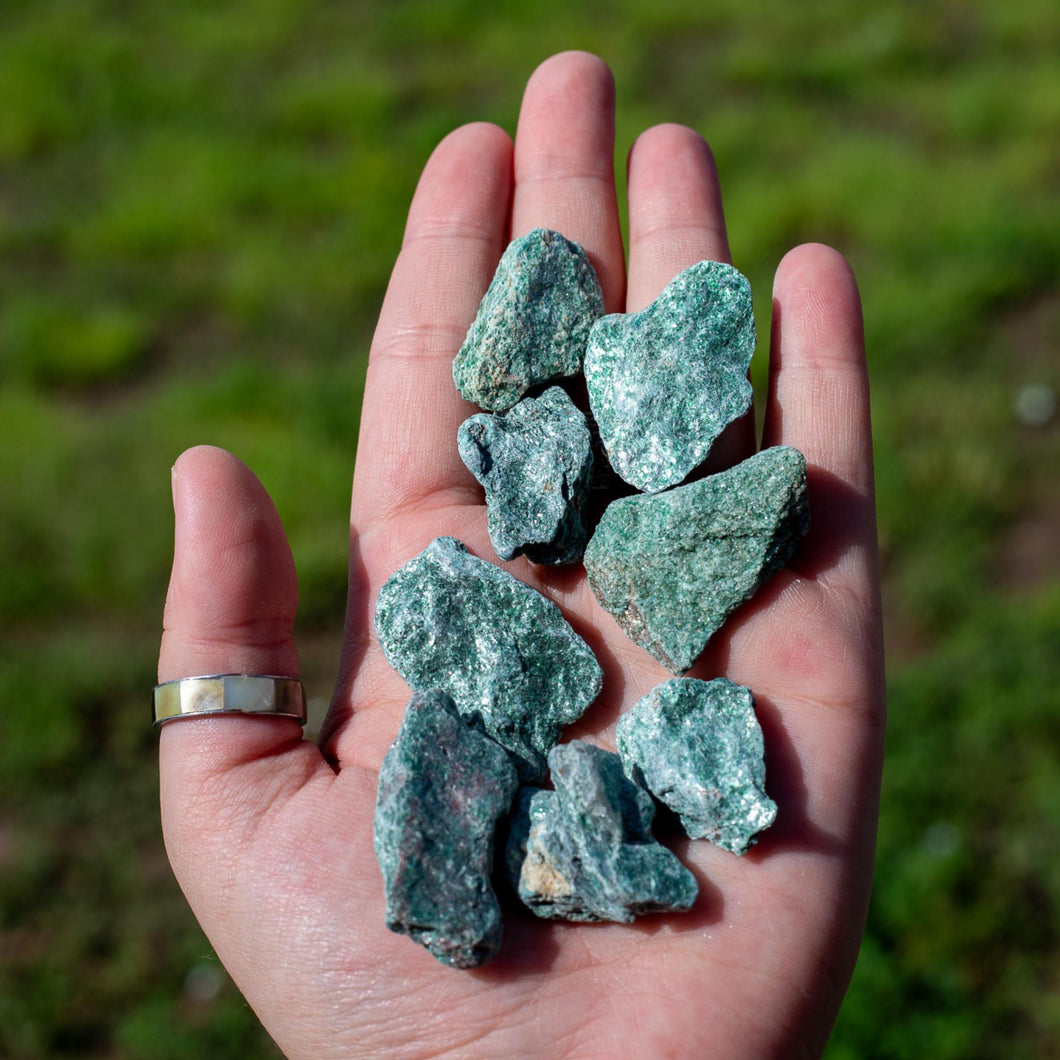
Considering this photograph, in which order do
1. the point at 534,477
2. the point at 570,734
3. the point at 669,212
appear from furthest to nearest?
1. the point at 669,212
2. the point at 534,477
3. the point at 570,734

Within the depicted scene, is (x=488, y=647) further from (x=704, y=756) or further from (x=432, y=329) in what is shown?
(x=432, y=329)

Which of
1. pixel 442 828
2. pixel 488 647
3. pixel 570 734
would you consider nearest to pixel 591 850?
pixel 442 828

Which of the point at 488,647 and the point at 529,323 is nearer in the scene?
the point at 488,647

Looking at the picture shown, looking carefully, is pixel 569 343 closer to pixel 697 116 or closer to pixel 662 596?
pixel 662 596

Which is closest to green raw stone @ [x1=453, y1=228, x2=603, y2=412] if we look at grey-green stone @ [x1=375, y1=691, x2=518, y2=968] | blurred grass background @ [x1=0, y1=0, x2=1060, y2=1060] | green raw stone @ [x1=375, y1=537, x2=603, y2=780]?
green raw stone @ [x1=375, y1=537, x2=603, y2=780]

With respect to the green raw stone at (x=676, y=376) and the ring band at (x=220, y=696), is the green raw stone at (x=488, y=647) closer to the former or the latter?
the ring band at (x=220, y=696)

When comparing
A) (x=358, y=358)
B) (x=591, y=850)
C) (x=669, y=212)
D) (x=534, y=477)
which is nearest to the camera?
(x=591, y=850)

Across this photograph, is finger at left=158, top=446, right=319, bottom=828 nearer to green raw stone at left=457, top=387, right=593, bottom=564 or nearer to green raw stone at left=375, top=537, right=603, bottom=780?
green raw stone at left=375, top=537, right=603, bottom=780

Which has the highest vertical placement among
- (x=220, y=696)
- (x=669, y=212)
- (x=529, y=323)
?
(x=669, y=212)
